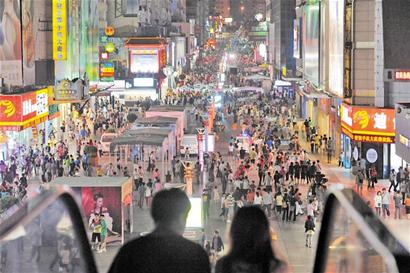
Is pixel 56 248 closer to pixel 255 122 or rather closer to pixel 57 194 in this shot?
pixel 57 194

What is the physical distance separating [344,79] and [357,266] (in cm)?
4034

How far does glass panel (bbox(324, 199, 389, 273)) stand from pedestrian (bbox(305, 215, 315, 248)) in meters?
20.3

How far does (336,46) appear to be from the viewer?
1882 inches

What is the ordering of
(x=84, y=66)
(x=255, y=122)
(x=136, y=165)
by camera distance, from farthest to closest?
(x=84, y=66), (x=255, y=122), (x=136, y=165)

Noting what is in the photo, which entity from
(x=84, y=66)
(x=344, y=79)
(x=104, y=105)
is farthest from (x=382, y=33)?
(x=104, y=105)

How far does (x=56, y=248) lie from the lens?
395 centimetres

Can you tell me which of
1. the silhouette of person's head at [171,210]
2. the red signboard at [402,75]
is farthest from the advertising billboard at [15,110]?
the silhouette of person's head at [171,210]

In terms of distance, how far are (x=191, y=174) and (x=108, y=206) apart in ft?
35.9

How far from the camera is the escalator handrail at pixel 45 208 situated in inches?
129

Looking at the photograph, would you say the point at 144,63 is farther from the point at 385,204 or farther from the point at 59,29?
the point at 385,204

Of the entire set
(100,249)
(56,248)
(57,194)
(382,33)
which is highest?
(382,33)

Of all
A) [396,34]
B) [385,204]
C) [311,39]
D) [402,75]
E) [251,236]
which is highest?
[311,39]

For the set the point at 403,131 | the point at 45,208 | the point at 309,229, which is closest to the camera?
the point at 45,208

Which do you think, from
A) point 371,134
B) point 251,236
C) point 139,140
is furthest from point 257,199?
point 251,236
